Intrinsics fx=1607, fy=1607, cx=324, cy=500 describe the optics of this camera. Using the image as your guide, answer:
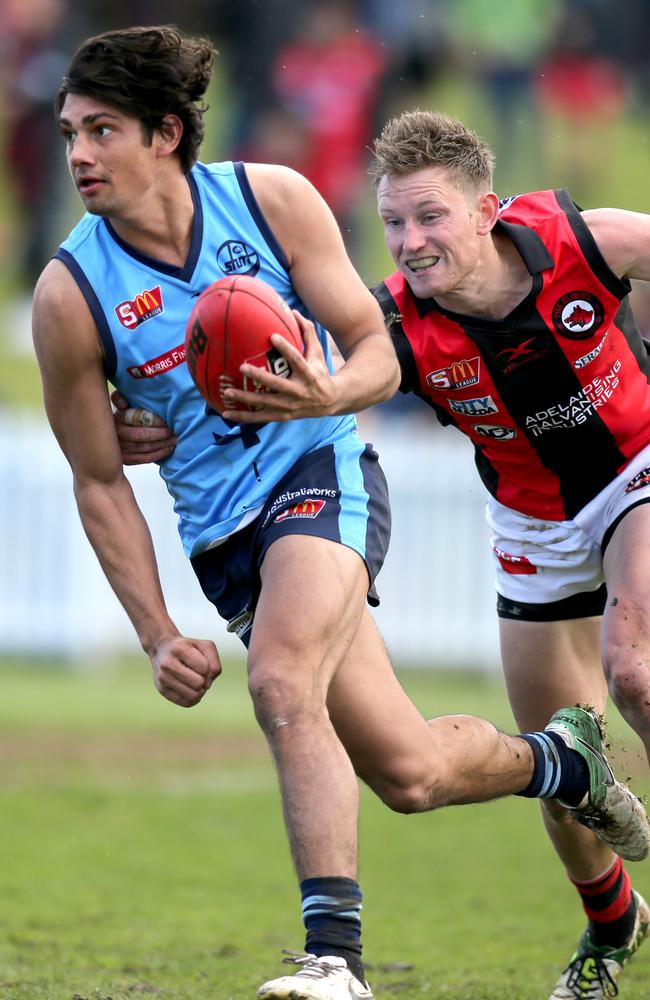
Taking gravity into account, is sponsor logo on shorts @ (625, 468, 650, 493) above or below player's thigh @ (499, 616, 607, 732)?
above

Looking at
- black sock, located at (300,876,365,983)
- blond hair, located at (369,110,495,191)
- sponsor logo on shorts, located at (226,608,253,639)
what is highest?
blond hair, located at (369,110,495,191)

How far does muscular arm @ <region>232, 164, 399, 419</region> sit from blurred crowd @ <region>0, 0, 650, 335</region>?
1193 centimetres

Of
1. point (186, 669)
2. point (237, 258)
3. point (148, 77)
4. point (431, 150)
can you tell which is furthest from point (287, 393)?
point (431, 150)

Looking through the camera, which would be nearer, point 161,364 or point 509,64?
point 161,364

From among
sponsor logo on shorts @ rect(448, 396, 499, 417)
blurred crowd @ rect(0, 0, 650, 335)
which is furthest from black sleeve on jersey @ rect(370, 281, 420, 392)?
blurred crowd @ rect(0, 0, 650, 335)

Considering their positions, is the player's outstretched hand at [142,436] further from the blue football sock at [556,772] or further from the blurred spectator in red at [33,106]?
the blurred spectator in red at [33,106]

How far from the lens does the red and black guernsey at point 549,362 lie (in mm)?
5309

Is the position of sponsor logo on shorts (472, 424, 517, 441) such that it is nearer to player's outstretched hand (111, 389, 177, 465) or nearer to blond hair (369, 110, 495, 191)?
blond hair (369, 110, 495, 191)

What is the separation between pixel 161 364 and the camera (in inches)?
190

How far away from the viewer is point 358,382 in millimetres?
4578

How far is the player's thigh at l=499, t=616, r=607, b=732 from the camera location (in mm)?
5637

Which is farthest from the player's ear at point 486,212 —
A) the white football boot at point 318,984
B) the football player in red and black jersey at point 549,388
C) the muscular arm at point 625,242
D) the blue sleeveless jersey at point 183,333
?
the white football boot at point 318,984

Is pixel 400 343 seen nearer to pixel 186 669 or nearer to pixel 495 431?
pixel 495 431

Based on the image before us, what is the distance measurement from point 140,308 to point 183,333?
15 cm
